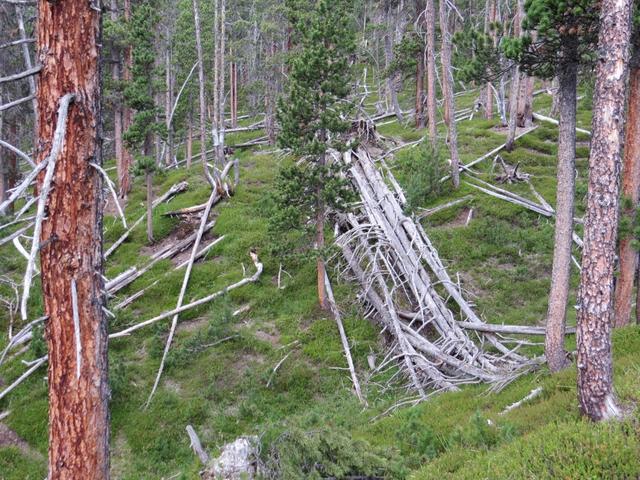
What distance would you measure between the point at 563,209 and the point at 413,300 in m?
5.98

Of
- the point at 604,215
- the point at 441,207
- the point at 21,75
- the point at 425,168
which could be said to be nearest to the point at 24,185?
the point at 21,75

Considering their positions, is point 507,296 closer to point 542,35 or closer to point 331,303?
point 331,303

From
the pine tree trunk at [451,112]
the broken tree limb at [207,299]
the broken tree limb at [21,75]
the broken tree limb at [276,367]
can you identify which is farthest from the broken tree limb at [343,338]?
the broken tree limb at [21,75]

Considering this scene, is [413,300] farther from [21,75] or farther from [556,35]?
[21,75]

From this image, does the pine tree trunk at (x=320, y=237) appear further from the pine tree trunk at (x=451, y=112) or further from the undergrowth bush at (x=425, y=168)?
the pine tree trunk at (x=451, y=112)

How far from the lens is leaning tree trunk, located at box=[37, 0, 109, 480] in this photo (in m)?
4.34

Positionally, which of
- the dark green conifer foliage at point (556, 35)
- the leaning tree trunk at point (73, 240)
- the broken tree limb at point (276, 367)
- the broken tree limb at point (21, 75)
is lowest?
the broken tree limb at point (276, 367)

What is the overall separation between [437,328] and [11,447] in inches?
379

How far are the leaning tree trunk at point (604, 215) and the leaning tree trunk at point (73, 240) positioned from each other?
5.31 metres

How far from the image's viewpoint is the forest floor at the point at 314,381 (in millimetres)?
5941

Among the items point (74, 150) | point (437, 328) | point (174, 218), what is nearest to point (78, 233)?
point (74, 150)

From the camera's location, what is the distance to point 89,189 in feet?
14.8

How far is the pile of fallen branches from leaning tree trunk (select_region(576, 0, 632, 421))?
12.3 ft

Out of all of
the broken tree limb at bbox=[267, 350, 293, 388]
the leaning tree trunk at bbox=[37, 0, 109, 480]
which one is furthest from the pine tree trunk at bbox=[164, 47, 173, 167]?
the leaning tree trunk at bbox=[37, 0, 109, 480]
